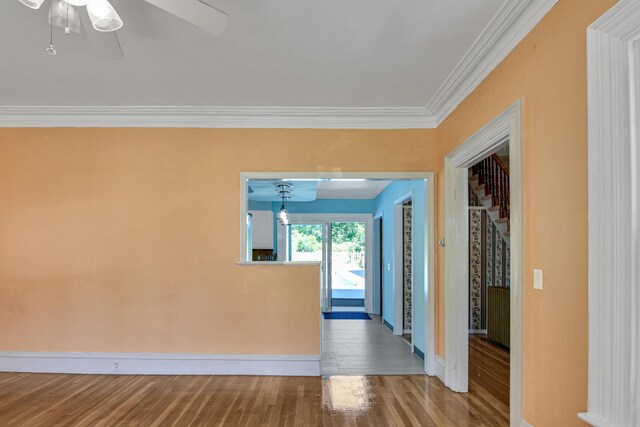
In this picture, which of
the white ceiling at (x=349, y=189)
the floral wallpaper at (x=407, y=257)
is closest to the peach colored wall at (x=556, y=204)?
the floral wallpaper at (x=407, y=257)

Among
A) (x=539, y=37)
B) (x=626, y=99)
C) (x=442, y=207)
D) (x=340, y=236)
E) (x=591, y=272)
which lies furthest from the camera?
(x=340, y=236)

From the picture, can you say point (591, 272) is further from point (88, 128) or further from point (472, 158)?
point (88, 128)

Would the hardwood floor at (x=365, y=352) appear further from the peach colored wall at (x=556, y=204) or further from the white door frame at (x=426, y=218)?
the peach colored wall at (x=556, y=204)

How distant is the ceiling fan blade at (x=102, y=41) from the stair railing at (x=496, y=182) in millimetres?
4457

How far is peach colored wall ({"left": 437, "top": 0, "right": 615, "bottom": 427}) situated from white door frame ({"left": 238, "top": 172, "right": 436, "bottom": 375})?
1829 mm

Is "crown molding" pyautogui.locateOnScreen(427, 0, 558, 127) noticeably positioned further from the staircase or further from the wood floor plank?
the wood floor plank

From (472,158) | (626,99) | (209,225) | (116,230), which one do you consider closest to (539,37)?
(626,99)

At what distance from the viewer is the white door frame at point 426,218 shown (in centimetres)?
453

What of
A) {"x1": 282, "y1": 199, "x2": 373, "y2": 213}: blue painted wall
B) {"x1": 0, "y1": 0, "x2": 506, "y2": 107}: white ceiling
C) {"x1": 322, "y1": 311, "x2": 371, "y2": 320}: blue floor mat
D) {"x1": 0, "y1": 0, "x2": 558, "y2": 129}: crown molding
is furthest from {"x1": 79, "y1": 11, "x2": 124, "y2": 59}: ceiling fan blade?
{"x1": 282, "y1": 199, "x2": 373, "y2": 213}: blue painted wall

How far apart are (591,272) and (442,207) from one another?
243 cm

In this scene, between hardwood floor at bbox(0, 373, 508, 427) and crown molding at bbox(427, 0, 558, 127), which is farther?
hardwood floor at bbox(0, 373, 508, 427)

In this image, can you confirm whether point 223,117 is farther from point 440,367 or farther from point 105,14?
point 440,367

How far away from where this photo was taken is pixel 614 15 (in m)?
1.82

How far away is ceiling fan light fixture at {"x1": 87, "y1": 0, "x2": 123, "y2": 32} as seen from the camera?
A: 1.92 m
